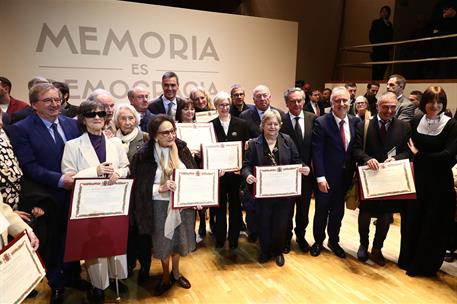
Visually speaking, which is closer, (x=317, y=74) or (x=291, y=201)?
(x=291, y=201)

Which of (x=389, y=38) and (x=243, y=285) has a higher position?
(x=389, y=38)

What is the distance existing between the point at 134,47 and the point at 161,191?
4183mm

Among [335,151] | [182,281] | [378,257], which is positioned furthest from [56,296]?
[378,257]

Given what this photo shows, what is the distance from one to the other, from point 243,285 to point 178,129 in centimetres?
154

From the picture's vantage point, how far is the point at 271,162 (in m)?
3.12

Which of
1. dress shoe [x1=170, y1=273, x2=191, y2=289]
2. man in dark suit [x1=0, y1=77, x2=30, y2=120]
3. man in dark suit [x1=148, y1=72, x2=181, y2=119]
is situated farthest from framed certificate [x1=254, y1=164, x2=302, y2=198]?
man in dark suit [x1=0, y1=77, x2=30, y2=120]

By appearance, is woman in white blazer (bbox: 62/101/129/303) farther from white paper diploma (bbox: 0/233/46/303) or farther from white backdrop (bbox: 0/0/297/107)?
white backdrop (bbox: 0/0/297/107)

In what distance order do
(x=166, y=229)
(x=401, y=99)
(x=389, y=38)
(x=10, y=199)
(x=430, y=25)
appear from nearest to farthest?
(x=10, y=199)
(x=166, y=229)
(x=401, y=99)
(x=430, y=25)
(x=389, y=38)

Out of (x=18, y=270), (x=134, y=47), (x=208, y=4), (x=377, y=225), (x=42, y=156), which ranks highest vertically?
(x=208, y=4)

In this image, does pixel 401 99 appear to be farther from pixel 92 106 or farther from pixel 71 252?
pixel 71 252

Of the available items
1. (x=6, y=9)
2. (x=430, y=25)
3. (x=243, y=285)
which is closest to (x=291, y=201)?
(x=243, y=285)

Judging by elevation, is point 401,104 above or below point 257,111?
above

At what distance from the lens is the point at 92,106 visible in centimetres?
235

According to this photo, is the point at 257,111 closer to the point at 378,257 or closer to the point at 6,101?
the point at 378,257
